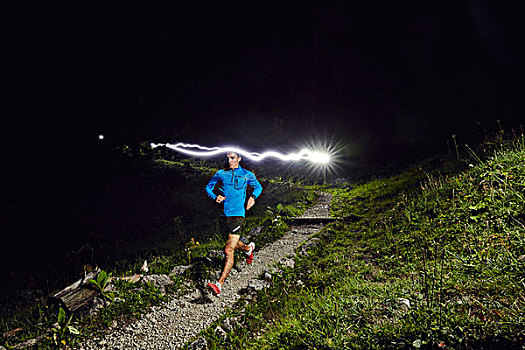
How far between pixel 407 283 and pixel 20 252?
45.0 feet

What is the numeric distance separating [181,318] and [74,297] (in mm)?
2571

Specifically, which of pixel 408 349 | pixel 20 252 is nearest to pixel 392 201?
pixel 408 349

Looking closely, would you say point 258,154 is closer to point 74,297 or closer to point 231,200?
point 231,200

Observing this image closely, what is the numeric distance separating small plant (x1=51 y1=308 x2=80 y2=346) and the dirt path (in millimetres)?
400

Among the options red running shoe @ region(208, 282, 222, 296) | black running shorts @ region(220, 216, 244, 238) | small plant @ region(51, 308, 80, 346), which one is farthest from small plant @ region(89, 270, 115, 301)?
black running shorts @ region(220, 216, 244, 238)

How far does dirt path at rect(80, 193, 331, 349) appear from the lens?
4961 mm

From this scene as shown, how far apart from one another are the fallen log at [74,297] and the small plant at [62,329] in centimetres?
23

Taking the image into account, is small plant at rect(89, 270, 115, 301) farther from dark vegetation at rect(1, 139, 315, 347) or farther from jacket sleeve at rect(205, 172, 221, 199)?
jacket sleeve at rect(205, 172, 221, 199)

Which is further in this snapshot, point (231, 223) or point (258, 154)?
point (258, 154)

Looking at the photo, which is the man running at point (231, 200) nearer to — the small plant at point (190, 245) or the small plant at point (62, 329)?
the small plant at point (190, 245)

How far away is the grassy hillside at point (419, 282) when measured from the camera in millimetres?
2697

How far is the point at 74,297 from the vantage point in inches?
223

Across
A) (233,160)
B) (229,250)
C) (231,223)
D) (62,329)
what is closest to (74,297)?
(62,329)

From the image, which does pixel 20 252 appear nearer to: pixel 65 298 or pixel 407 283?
pixel 65 298
